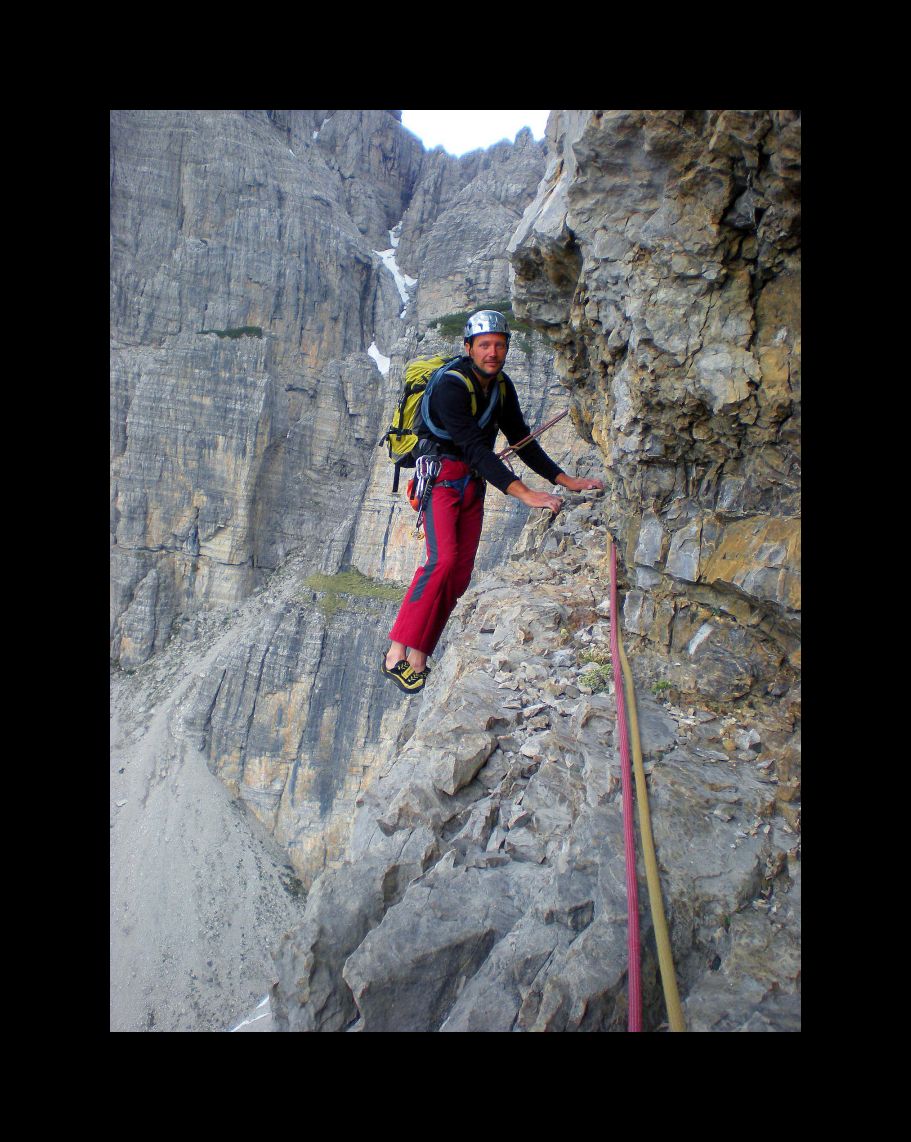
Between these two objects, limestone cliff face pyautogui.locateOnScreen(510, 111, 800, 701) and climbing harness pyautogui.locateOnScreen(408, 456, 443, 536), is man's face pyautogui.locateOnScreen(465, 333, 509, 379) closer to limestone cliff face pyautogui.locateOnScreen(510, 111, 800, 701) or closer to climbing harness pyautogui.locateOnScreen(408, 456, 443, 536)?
climbing harness pyautogui.locateOnScreen(408, 456, 443, 536)

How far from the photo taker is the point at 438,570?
4625 mm

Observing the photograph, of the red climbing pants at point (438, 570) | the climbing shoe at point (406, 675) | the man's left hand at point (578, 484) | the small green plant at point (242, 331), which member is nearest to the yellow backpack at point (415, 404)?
the red climbing pants at point (438, 570)

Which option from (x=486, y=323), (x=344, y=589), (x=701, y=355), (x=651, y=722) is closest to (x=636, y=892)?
(x=651, y=722)

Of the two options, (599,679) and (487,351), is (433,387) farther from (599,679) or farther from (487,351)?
(599,679)

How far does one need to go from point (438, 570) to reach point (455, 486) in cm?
69

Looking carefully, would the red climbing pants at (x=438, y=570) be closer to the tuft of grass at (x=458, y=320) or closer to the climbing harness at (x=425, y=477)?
the climbing harness at (x=425, y=477)

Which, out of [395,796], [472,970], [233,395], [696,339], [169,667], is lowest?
[169,667]

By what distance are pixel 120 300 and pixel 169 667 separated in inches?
1051

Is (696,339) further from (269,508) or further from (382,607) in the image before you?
(269,508)

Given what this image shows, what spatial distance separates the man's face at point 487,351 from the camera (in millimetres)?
4309

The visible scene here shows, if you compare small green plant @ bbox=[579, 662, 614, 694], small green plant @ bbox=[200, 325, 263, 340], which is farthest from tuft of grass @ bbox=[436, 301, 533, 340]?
small green plant @ bbox=[579, 662, 614, 694]

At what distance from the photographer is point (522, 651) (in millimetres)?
6180

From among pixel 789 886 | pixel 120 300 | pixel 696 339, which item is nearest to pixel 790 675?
pixel 789 886

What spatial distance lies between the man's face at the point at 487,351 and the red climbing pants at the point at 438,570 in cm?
74
